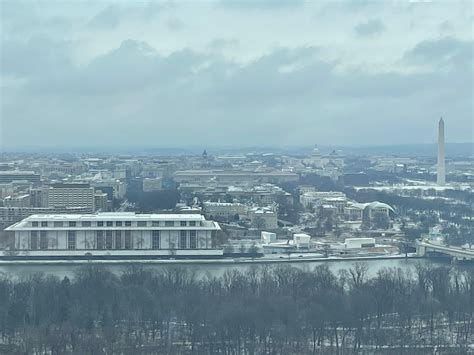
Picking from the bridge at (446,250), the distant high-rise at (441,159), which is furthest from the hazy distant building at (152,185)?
the bridge at (446,250)

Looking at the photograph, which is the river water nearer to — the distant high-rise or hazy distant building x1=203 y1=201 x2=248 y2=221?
hazy distant building x1=203 y1=201 x2=248 y2=221

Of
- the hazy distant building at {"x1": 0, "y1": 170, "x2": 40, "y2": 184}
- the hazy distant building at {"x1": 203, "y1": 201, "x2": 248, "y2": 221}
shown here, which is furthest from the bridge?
the hazy distant building at {"x1": 0, "y1": 170, "x2": 40, "y2": 184}

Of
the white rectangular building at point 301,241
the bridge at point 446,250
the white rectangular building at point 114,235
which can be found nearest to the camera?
the bridge at point 446,250

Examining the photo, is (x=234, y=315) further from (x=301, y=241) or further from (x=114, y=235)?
(x=301, y=241)

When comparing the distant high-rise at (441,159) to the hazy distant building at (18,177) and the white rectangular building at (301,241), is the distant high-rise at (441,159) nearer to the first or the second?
the hazy distant building at (18,177)

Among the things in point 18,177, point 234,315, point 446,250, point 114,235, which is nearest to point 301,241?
point 446,250

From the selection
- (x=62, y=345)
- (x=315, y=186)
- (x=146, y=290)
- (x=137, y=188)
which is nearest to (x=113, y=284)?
(x=146, y=290)
